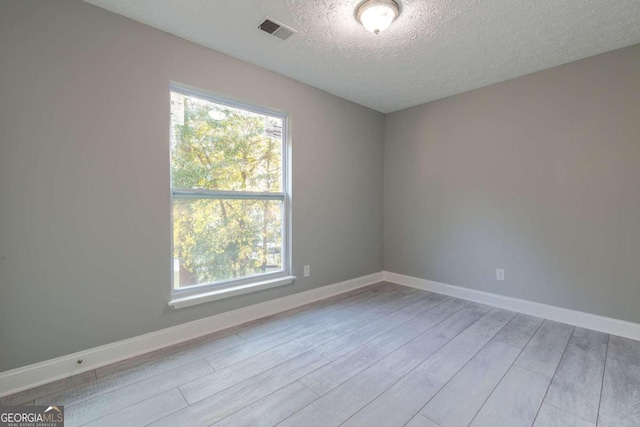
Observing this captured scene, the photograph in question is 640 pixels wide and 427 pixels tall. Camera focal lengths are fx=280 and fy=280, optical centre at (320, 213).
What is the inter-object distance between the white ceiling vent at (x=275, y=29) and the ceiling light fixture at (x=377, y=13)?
557 mm

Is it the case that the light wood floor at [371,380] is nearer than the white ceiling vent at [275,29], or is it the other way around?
the light wood floor at [371,380]

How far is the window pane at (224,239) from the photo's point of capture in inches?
93.4

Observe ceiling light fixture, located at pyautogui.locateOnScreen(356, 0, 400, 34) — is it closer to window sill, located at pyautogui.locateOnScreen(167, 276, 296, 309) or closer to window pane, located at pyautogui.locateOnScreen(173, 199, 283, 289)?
window pane, located at pyautogui.locateOnScreen(173, 199, 283, 289)

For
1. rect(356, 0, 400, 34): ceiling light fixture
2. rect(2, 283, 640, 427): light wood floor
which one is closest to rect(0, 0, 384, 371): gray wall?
rect(2, 283, 640, 427): light wood floor

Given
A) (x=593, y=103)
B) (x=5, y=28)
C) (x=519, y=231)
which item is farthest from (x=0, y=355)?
(x=593, y=103)

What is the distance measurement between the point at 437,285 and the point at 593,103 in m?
2.38

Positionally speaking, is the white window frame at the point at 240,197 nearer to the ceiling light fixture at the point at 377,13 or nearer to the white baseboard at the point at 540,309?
the ceiling light fixture at the point at 377,13

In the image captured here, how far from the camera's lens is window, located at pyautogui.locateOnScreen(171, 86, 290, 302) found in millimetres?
2363

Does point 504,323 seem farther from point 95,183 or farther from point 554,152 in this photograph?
point 95,183

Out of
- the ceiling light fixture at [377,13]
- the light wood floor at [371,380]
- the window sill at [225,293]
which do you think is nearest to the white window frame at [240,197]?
the window sill at [225,293]

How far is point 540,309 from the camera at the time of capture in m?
2.81

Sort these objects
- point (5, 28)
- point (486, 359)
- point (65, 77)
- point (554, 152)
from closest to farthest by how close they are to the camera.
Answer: point (5, 28) → point (65, 77) → point (486, 359) → point (554, 152)

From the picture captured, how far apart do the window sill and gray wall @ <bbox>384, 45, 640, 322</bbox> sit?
1931mm

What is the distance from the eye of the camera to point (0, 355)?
1641mm
